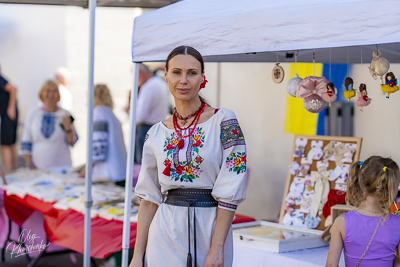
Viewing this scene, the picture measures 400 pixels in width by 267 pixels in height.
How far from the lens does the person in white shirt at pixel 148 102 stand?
261 inches

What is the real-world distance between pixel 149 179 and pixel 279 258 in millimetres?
1097

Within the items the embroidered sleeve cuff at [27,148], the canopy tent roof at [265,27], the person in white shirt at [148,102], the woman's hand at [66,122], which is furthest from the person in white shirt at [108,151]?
the canopy tent roof at [265,27]

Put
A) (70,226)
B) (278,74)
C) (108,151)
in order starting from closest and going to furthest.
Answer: (278,74) → (70,226) → (108,151)

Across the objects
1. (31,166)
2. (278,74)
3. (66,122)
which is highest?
(278,74)

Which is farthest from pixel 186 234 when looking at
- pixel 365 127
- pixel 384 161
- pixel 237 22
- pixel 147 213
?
pixel 365 127

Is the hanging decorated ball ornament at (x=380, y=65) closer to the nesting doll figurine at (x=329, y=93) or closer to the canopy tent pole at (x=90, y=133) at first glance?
the nesting doll figurine at (x=329, y=93)

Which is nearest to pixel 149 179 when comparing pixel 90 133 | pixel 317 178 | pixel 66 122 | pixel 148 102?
pixel 90 133

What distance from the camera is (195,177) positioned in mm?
2254

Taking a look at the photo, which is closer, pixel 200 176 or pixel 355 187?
pixel 200 176

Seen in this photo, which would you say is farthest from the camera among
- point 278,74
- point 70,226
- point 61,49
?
point 61,49

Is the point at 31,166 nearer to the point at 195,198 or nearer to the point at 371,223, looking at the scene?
the point at 195,198

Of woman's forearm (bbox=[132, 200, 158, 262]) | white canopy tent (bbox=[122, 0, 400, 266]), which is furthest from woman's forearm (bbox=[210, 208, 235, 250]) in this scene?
white canopy tent (bbox=[122, 0, 400, 266])

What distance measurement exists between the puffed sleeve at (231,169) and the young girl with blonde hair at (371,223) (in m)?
0.50

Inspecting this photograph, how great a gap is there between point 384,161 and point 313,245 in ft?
3.61
